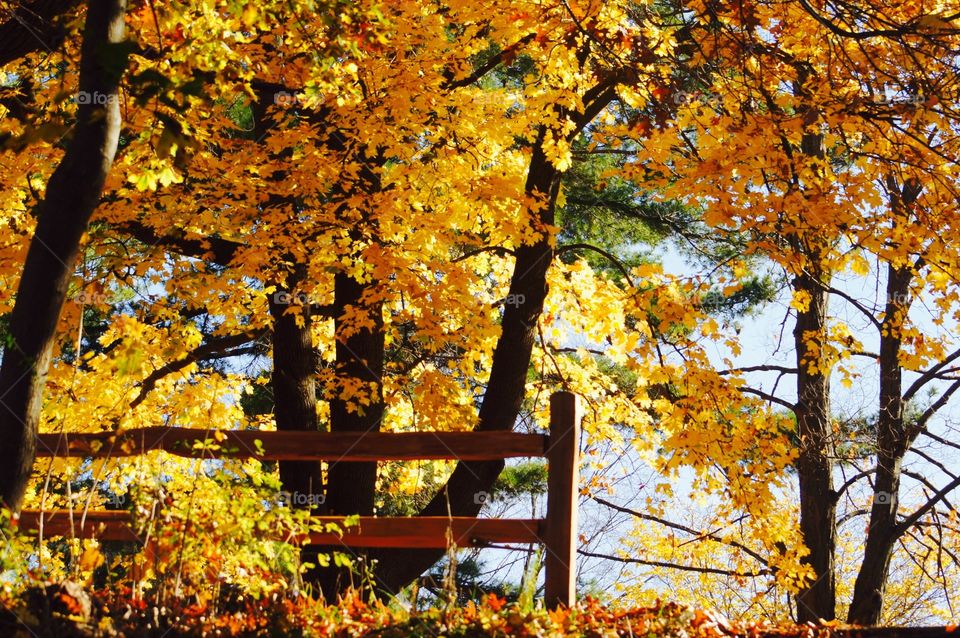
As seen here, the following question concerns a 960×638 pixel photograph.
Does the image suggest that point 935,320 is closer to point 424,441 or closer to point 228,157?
point 424,441

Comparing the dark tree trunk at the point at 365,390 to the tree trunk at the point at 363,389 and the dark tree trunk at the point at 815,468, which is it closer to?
the tree trunk at the point at 363,389

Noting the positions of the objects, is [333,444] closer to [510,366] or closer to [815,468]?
[510,366]

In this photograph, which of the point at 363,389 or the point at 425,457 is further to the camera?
the point at 363,389

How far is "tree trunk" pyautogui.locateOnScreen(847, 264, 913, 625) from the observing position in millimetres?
9863

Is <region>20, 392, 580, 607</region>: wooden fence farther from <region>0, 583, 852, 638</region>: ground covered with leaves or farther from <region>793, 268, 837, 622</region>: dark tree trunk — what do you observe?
<region>793, 268, 837, 622</region>: dark tree trunk

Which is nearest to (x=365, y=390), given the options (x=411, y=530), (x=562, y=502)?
(x=411, y=530)

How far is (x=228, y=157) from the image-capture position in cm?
805

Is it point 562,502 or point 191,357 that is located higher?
point 191,357

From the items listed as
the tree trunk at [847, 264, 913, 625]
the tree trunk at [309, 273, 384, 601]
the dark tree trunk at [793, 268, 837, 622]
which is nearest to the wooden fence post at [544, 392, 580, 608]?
the tree trunk at [309, 273, 384, 601]

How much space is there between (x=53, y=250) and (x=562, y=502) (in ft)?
9.24

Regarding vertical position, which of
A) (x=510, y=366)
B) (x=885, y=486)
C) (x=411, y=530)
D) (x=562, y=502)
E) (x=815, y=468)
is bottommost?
(x=411, y=530)

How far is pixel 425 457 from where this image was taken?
5.17 meters

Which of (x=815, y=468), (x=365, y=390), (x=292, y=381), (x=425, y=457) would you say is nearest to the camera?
(x=425, y=457)

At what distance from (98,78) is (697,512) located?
13.7 m
